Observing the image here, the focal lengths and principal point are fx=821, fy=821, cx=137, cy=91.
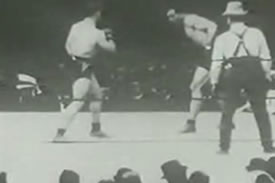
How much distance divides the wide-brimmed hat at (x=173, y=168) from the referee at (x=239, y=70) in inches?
3.8

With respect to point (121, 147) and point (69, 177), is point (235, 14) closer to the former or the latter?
point (121, 147)

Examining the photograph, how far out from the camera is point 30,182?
1.87 meters

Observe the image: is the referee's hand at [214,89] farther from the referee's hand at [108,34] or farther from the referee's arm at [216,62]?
the referee's hand at [108,34]

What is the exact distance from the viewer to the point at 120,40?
1.87 meters

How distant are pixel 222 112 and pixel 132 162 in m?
0.24

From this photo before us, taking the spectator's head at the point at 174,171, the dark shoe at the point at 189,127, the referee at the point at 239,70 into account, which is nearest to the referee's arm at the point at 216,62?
the referee at the point at 239,70

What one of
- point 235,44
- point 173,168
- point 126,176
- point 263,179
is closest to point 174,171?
point 173,168

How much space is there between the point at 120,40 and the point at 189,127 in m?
0.25

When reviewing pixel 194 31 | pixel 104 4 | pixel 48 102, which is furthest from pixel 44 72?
pixel 194 31

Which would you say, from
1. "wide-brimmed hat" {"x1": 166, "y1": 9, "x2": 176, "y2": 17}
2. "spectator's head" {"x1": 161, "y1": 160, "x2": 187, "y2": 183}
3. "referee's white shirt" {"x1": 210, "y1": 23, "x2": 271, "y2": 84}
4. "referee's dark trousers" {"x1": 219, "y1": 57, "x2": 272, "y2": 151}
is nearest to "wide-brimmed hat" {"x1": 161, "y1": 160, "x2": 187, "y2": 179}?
"spectator's head" {"x1": 161, "y1": 160, "x2": 187, "y2": 183}

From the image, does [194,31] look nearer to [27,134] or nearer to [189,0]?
[189,0]

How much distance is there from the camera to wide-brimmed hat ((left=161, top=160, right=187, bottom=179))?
73.8 inches

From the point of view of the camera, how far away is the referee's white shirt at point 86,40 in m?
1.87

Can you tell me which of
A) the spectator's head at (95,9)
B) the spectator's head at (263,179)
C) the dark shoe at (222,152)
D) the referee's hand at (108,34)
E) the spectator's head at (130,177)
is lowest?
the spectator's head at (263,179)
